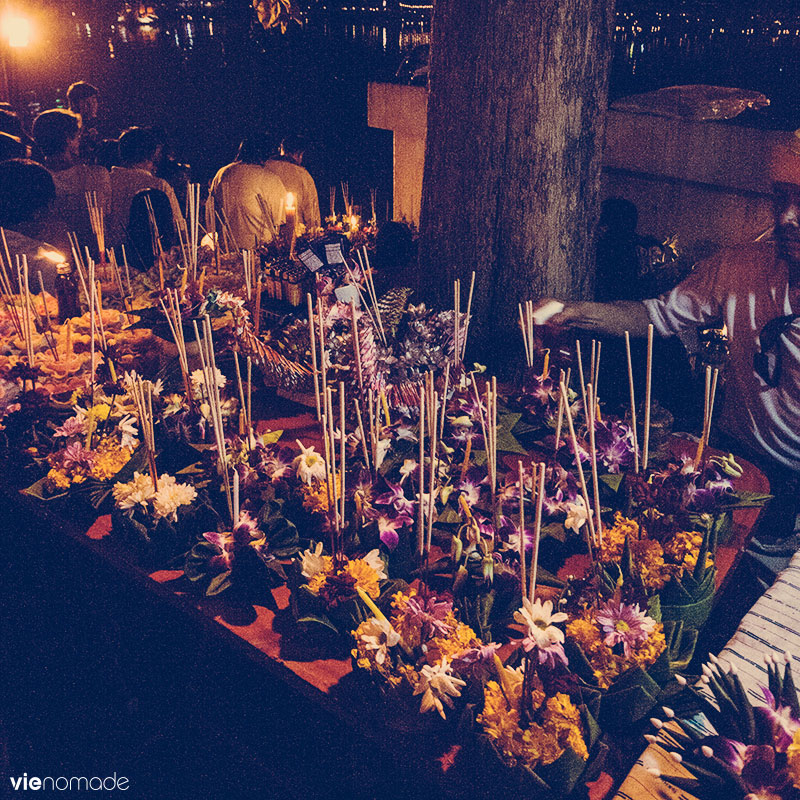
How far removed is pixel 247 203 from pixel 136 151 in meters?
0.94

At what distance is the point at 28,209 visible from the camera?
3.61 meters

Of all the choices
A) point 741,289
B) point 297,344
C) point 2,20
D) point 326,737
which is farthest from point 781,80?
point 2,20

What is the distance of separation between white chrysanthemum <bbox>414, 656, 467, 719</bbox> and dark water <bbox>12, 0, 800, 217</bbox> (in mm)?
8990

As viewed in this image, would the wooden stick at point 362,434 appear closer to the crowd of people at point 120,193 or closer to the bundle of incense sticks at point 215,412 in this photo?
the bundle of incense sticks at point 215,412

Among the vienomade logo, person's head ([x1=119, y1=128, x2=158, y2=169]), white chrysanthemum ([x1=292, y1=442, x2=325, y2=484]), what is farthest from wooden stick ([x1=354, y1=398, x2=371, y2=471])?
person's head ([x1=119, y1=128, x2=158, y2=169])

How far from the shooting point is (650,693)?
47.5 inches

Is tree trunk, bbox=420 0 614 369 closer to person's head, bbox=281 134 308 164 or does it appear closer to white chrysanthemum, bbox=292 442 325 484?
white chrysanthemum, bbox=292 442 325 484

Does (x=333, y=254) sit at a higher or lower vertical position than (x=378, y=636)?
higher

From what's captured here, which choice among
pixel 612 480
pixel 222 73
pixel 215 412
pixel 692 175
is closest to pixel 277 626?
pixel 215 412

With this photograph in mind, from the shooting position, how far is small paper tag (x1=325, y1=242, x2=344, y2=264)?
2254 mm

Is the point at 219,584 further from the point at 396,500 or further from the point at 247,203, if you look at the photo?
the point at 247,203

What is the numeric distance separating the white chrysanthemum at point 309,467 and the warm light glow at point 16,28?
32.7ft

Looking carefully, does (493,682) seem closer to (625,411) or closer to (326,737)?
(326,737)

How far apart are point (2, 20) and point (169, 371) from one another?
9.68 metres
